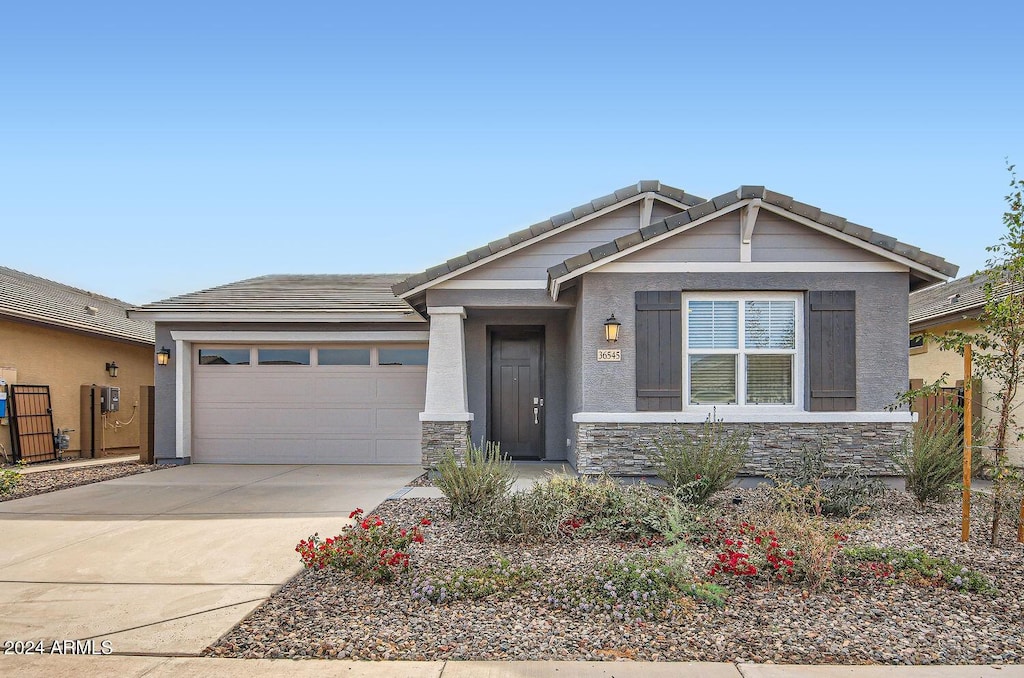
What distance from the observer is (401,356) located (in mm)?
11609

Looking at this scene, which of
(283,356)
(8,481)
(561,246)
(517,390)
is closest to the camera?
(8,481)

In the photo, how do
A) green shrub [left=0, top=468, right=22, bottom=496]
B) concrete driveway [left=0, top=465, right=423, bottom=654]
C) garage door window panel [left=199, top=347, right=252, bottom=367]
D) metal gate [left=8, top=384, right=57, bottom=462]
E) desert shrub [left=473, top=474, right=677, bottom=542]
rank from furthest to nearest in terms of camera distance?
metal gate [left=8, top=384, right=57, bottom=462]
garage door window panel [left=199, top=347, right=252, bottom=367]
green shrub [left=0, top=468, right=22, bottom=496]
desert shrub [left=473, top=474, right=677, bottom=542]
concrete driveway [left=0, top=465, right=423, bottom=654]

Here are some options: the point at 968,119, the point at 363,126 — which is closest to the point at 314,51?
the point at 363,126

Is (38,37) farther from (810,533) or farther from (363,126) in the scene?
(810,533)

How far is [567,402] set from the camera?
1067 cm

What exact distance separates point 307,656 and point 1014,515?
705cm

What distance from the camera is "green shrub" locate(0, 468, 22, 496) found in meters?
8.70

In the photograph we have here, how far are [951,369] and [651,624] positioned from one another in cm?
1031

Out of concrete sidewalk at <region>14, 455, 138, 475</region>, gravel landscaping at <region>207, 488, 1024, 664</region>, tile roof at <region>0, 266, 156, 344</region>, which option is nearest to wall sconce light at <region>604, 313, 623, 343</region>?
gravel landscaping at <region>207, 488, 1024, 664</region>

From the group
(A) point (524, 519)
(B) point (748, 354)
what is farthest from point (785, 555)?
(B) point (748, 354)

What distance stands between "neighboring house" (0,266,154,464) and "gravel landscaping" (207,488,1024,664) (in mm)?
11149

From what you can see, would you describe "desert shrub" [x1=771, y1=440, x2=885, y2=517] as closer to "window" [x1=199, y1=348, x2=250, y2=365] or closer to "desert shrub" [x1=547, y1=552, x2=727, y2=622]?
"desert shrub" [x1=547, y1=552, x2=727, y2=622]

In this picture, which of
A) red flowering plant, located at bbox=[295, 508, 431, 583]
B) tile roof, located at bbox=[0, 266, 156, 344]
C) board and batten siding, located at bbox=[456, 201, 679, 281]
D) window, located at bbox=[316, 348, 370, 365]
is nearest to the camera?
red flowering plant, located at bbox=[295, 508, 431, 583]

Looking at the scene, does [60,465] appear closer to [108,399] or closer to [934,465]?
[108,399]
